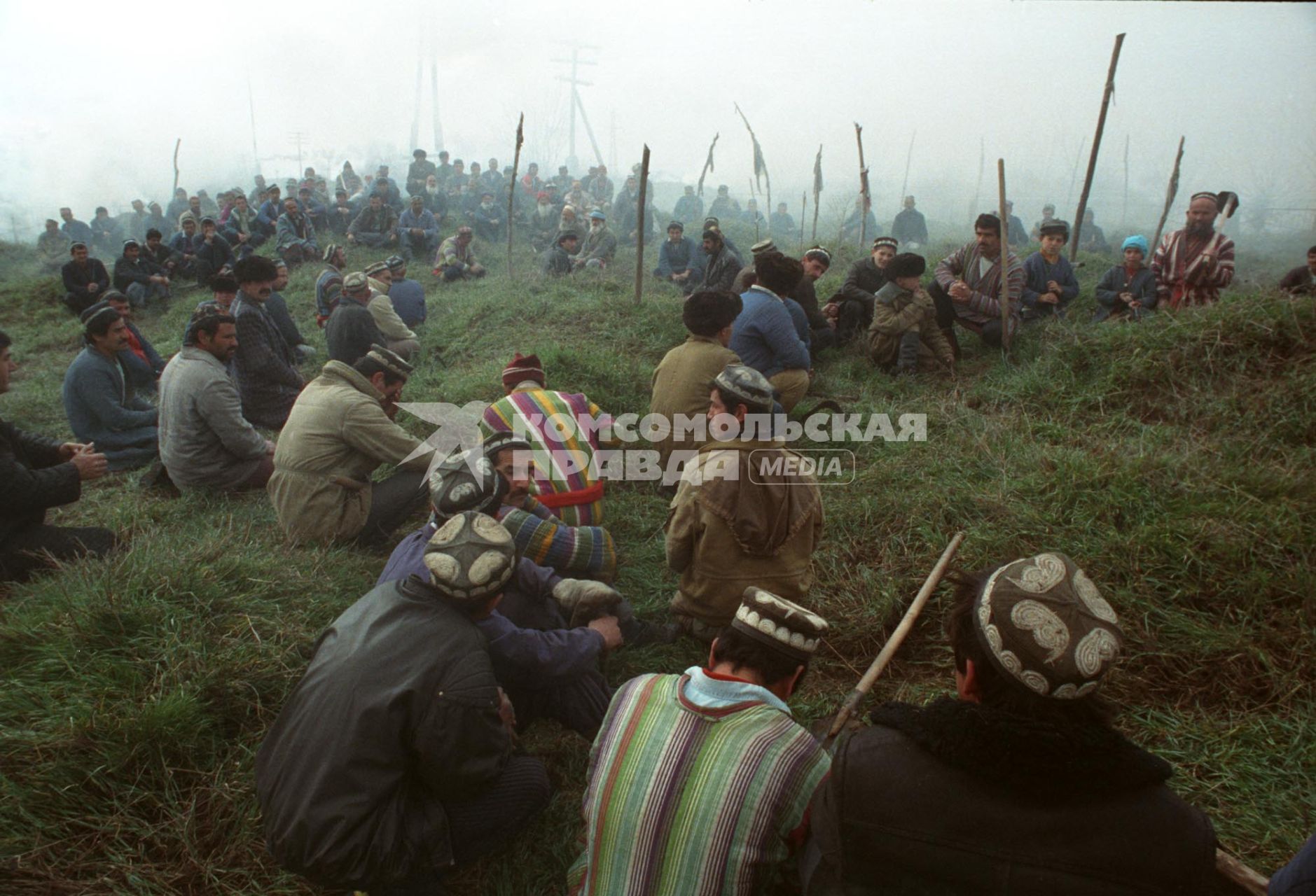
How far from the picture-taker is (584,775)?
2.83 meters

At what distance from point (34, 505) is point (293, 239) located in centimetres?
1038

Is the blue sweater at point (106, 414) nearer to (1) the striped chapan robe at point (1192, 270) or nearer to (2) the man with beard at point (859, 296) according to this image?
(2) the man with beard at point (859, 296)

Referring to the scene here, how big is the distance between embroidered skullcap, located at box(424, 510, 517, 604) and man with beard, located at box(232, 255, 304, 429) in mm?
4646

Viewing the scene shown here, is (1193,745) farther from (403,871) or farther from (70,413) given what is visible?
(70,413)

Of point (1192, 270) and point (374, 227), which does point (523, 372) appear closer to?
point (1192, 270)

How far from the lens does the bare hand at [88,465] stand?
3.62 metres

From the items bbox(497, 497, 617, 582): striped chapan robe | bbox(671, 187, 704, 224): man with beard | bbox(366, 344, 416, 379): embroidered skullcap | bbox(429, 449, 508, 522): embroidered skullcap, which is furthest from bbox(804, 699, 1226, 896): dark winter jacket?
bbox(671, 187, 704, 224): man with beard

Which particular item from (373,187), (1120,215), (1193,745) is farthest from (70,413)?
(1120,215)

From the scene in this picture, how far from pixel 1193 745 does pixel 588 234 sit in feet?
37.3

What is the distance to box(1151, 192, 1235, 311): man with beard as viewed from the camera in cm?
564

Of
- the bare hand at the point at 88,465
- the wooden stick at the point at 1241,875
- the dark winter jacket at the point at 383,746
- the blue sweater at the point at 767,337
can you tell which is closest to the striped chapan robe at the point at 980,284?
the blue sweater at the point at 767,337

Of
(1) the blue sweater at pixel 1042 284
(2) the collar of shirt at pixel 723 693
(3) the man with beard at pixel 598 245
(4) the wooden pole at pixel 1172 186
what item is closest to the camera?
(2) the collar of shirt at pixel 723 693

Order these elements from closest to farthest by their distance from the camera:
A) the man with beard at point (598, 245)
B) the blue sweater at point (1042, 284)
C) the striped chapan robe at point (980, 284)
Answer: the striped chapan robe at point (980, 284) < the blue sweater at point (1042, 284) < the man with beard at point (598, 245)

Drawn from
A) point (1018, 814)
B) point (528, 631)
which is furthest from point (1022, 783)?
point (528, 631)
